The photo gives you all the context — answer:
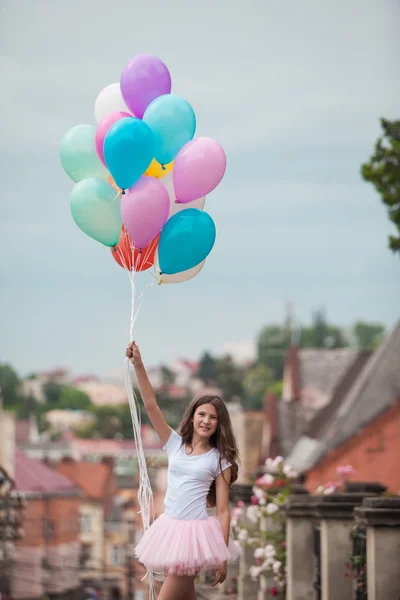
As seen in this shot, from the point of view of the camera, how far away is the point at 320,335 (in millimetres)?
164125

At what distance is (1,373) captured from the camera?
171125 millimetres

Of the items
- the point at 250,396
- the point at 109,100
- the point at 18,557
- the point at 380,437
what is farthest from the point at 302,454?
the point at 250,396

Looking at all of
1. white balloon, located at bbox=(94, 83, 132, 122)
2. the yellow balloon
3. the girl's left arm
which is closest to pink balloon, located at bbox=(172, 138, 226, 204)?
the yellow balloon

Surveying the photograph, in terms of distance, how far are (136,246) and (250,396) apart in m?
145

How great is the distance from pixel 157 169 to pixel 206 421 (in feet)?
6.53

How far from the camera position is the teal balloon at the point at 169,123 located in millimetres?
7215

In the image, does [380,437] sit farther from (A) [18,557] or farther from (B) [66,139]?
(A) [18,557]

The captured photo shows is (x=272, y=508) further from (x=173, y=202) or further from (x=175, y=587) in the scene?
(x=175, y=587)

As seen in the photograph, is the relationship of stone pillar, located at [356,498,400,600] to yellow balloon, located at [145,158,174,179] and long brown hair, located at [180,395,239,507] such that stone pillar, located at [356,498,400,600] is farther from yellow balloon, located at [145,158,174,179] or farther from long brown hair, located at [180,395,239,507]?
yellow balloon, located at [145,158,174,179]

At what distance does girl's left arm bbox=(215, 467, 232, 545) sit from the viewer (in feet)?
21.4

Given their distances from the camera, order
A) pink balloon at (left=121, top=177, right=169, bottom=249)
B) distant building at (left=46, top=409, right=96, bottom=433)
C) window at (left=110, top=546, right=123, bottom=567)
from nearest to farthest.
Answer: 1. pink balloon at (left=121, top=177, right=169, bottom=249)
2. window at (left=110, top=546, right=123, bottom=567)
3. distant building at (left=46, top=409, right=96, bottom=433)

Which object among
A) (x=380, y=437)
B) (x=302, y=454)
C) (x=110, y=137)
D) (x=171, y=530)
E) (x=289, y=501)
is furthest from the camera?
(x=302, y=454)

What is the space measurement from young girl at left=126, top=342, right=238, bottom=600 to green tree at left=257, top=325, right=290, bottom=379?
14235 centimetres

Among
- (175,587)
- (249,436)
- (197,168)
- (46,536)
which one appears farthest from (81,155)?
(46,536)
